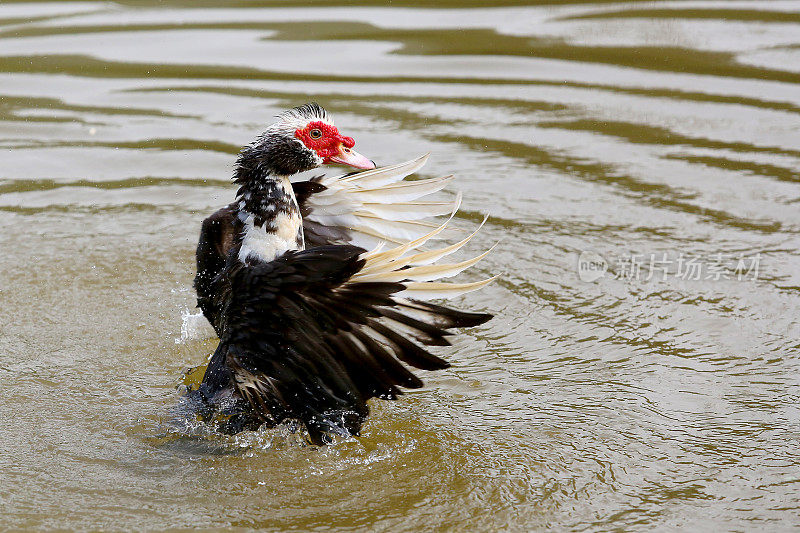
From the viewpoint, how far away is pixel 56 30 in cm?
1076

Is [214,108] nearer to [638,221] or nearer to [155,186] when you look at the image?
[155,186]

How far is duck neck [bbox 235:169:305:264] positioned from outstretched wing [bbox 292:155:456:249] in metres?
0.47

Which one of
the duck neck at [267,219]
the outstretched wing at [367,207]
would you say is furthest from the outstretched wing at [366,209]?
the duck neck at [267,219]

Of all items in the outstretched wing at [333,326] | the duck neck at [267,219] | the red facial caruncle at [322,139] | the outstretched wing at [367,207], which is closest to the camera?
the outstretched wing at [333,326]

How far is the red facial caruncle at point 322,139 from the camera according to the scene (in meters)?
4.71

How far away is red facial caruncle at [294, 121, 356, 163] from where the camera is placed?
4.71 meters

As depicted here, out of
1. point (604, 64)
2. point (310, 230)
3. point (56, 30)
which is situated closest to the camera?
point (310, 230)

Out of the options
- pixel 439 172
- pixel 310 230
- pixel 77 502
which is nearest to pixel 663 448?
pixel 310 230

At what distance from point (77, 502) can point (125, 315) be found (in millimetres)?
1827

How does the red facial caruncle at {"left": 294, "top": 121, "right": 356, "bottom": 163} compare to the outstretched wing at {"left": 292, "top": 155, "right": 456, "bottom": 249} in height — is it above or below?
above

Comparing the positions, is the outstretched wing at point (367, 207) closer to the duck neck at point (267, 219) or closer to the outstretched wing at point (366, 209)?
the outstretched wing at point (366, 209)

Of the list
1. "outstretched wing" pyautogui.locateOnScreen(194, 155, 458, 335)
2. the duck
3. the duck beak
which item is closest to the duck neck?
the duck

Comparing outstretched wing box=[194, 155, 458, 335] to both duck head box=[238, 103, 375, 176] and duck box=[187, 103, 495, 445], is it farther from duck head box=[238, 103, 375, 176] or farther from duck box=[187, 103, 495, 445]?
duck head box=[238, 103, 375, 176]

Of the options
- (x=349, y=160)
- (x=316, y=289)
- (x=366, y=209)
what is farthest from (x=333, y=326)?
(x=366, y=209)
